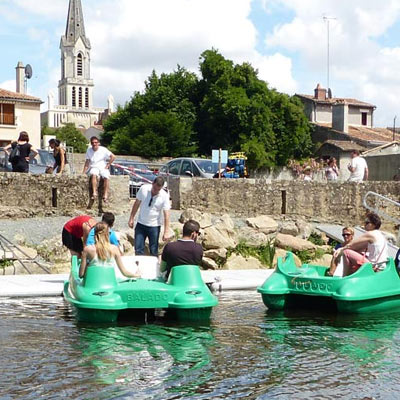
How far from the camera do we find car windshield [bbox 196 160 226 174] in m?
26.3

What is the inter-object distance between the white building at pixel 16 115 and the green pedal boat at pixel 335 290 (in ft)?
134

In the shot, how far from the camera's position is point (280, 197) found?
77.5 ft

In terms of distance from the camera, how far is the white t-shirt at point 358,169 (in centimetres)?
2364

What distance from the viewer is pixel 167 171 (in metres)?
27.1

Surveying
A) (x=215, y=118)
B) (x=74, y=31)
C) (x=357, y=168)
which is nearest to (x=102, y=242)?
(x=357, y=168)

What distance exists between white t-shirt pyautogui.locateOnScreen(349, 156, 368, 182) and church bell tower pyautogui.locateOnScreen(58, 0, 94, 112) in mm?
147806

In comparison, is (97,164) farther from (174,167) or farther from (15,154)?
(174,167)

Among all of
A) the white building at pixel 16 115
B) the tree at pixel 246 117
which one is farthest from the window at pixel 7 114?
the tree at pixel 246 117

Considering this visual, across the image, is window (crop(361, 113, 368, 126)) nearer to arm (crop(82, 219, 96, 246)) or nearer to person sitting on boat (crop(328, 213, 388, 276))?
person sitting on boat (crop(328, 213, 388, 276))

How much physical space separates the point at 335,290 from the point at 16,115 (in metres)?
42.5

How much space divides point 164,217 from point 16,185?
26.8 feet

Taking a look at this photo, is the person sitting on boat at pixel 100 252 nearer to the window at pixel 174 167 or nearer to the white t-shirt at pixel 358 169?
the white t-shirt at pixel 358 169

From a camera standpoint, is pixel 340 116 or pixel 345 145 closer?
pixel 345 145

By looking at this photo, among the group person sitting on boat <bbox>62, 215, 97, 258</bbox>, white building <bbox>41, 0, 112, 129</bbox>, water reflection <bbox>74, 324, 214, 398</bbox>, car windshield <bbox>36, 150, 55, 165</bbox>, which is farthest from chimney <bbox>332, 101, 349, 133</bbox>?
white building <bbox>41, 0, 112, 129</bbox>
